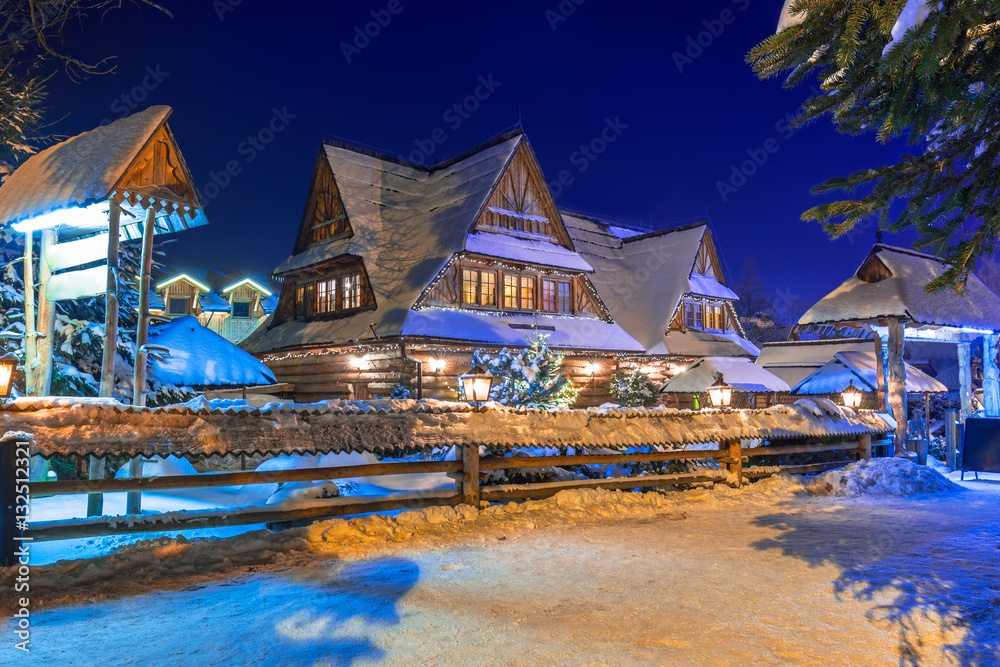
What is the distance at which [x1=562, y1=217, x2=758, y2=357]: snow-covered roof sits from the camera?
97.1 ft

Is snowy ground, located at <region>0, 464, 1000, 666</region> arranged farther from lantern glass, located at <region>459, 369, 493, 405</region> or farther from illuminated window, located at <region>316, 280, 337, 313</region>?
illuminated window, located at <region>316, 280, 337, 313</region>

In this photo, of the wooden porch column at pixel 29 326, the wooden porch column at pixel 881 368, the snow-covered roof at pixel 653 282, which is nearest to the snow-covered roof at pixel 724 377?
the snow-covered roof at pixel 653 282

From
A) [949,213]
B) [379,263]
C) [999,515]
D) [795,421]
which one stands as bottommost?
[999,515]

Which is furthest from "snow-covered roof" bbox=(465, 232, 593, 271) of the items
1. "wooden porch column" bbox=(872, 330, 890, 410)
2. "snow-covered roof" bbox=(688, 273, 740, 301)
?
"wooden porch column" bbox=(872, 330, 890, 410)

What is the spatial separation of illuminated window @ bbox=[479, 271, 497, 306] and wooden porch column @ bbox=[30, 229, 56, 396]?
15381mm

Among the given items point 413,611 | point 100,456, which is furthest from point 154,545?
point 413,611

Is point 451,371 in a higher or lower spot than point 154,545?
higher

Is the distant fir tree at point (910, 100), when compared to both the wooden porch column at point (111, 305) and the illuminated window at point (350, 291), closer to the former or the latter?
the wooden porch column at point (111, 305)

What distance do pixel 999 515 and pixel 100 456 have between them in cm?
1370

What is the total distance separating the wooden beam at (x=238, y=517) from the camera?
22.2 ft

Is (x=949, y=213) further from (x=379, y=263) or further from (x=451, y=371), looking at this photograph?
(x=379, y=263)

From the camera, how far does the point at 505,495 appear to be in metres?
10.2

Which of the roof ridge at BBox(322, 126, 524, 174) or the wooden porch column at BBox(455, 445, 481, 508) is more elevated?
the roof ridge at BBox(322, 126, 524, 174)

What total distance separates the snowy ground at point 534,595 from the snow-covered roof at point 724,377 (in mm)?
15083
